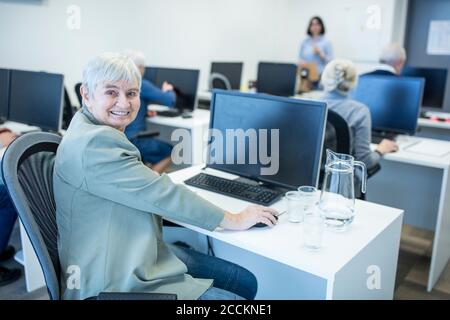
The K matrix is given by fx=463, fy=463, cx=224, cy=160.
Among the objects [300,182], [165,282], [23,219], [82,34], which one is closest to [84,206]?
[23,219]

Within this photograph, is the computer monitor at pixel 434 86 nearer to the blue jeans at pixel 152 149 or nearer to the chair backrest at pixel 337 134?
the chair backrest at pixel 337 134

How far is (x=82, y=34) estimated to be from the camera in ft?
13.7

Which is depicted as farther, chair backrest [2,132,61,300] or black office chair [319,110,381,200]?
black office chair [319,110,381,200]

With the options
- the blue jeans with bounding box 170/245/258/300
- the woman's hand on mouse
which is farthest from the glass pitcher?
the blue jeans with bounding box 170/245/258/300

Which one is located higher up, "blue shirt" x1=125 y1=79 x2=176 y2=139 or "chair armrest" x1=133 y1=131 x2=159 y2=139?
"blue shirt" x1=125 y1=79 x2=176 y2=139

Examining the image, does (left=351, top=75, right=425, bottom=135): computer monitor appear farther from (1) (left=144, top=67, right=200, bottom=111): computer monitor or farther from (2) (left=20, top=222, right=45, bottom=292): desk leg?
(2) (left=20, top=222, right=45, bottom=292): desk leg

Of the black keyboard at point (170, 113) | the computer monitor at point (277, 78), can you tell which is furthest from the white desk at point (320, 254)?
the computer monitor at point (277, 78)

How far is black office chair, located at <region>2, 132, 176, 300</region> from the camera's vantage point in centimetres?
114

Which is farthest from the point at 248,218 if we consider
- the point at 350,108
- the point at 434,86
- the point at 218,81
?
the point at 218,81

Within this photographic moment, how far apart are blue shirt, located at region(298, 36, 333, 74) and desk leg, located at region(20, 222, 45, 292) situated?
14.9ft

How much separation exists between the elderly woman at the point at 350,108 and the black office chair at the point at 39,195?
5.10 feet

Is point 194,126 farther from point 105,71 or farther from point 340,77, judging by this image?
point 105,71
